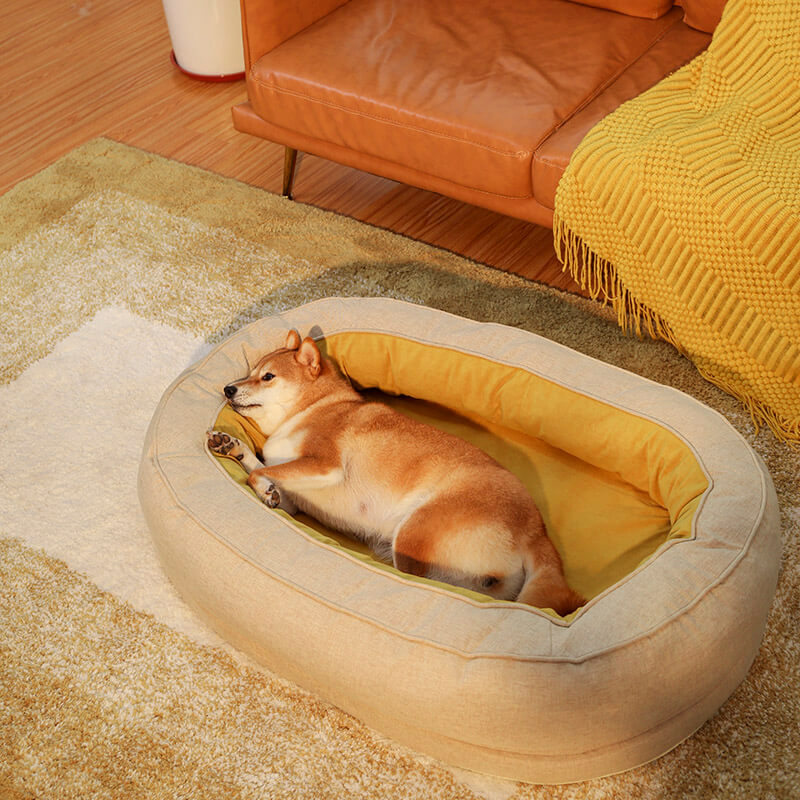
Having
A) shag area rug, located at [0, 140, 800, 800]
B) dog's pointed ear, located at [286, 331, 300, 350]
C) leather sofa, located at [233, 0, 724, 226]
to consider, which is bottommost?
shag area rug, located at [0, 140, 800, 800]

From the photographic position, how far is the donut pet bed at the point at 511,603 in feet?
5.08

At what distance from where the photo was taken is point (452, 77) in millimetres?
2617

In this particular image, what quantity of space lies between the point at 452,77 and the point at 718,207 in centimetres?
87

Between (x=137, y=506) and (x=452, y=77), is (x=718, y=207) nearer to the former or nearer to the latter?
(x=452, y=77)

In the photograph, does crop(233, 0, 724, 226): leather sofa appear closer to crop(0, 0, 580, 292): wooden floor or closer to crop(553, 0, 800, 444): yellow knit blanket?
crop(553, 0, 800, 444): yellow knit blanket

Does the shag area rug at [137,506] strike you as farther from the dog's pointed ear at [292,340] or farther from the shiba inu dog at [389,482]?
the dog's pointed ear at [292,340]

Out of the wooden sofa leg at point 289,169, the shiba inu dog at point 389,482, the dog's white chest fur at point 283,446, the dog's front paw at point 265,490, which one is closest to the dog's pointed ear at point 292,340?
the shiba inu dog at point 389,482

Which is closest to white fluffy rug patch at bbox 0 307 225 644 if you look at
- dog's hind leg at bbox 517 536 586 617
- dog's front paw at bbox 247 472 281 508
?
dog's front paw at bbox 247 472 281 508

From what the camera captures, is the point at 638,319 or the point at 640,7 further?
the point at 640,7

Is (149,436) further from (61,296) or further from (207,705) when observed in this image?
(61,296)

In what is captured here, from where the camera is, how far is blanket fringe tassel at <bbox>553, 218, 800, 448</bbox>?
91.0 inches

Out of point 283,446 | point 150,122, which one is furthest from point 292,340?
point 150,122

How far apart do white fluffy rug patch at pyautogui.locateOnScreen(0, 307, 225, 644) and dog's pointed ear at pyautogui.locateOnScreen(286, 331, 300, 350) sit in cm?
53

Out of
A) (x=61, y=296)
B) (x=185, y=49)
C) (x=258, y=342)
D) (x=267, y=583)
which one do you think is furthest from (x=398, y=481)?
(x=185, y=49)
